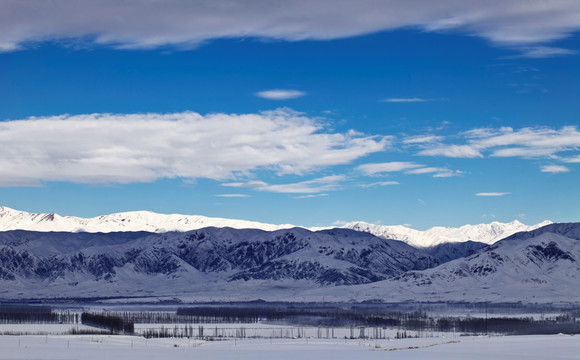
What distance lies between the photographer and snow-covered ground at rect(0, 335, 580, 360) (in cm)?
10275

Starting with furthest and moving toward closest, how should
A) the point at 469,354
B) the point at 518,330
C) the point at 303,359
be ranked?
the point at 518,330, the point at 469,354, the point at 303,359

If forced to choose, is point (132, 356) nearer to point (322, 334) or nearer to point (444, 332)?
point (322, 334)

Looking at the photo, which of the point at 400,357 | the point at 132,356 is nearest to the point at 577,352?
the point at 400,357

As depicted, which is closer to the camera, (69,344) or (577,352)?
(577,352)

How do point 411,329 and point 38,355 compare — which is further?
point 411,329

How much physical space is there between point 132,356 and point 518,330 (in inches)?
3953

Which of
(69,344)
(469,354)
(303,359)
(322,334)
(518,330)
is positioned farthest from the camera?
(518,330)

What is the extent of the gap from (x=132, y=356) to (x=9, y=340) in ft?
111

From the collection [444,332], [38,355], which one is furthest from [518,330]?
[38,355]

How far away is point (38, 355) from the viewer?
100 meters

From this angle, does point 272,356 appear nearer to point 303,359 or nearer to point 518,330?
point 303,359

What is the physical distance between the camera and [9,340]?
127 meters

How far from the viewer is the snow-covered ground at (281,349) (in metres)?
103

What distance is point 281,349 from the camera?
117 meters
